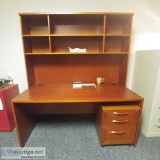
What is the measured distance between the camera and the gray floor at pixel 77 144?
142 centimetres

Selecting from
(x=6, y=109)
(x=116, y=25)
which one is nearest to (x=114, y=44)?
(x=116, y=25)

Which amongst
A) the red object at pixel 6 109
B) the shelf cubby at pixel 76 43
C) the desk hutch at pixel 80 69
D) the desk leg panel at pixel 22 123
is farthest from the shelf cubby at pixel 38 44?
the desk leg panel at pixel 22 123

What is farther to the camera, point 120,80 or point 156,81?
point 120,80

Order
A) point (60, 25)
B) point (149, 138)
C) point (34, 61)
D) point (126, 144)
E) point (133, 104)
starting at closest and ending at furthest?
point (133, 104)
point (126, 144)
point (149, 138)
point (60, 25)
point (34, 61)

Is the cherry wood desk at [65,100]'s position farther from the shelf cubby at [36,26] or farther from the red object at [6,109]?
the shelf cubby at [36,26]

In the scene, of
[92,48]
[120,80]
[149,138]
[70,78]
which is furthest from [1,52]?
[149,138]

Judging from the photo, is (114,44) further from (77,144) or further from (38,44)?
(77,144)

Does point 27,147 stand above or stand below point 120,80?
below

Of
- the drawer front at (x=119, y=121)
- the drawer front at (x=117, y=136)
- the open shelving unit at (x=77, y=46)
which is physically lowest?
the drawer front at (x=117, y=136)

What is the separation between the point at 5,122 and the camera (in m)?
1.81

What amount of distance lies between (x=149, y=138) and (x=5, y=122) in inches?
85.3

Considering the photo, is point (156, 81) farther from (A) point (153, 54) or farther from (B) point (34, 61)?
(B) point (34, 61)

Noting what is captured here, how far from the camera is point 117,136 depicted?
149 cm

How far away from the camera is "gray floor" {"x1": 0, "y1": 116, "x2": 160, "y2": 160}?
1420mm
